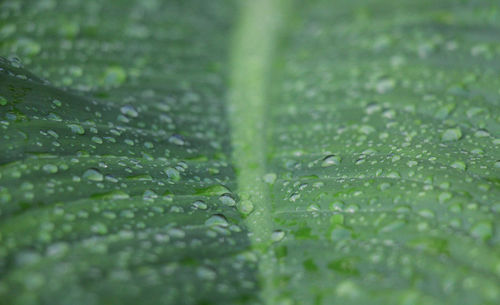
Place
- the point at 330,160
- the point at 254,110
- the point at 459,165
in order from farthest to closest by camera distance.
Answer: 1. the point at 254,110
2. the point at 330,160
3. the point at 459,165

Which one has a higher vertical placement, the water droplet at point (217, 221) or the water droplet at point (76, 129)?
the water droplet at point (76, 129)

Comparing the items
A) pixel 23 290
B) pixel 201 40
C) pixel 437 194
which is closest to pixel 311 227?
pixel 437 194

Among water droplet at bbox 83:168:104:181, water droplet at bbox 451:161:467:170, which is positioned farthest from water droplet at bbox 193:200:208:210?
water droplet at bbox 451:161:467:170

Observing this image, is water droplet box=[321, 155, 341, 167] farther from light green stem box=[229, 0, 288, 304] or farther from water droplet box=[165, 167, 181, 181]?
water droplet box=[165, 167, 181, 181]

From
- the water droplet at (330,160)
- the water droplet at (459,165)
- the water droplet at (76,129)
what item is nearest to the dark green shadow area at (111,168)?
the water droplet at (76,129)

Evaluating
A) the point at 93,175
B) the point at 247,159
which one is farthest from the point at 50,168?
the point at 247,159

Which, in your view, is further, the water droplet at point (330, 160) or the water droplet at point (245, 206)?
the water droplet at point (330, 160)

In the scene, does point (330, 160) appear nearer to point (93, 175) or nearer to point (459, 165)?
point (459, 165)

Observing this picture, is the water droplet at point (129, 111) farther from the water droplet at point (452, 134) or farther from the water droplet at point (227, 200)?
the water droplet at point (452, 134)

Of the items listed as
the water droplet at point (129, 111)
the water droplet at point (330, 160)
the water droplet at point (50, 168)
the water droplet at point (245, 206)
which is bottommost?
the water droplet at point (245, 206)
